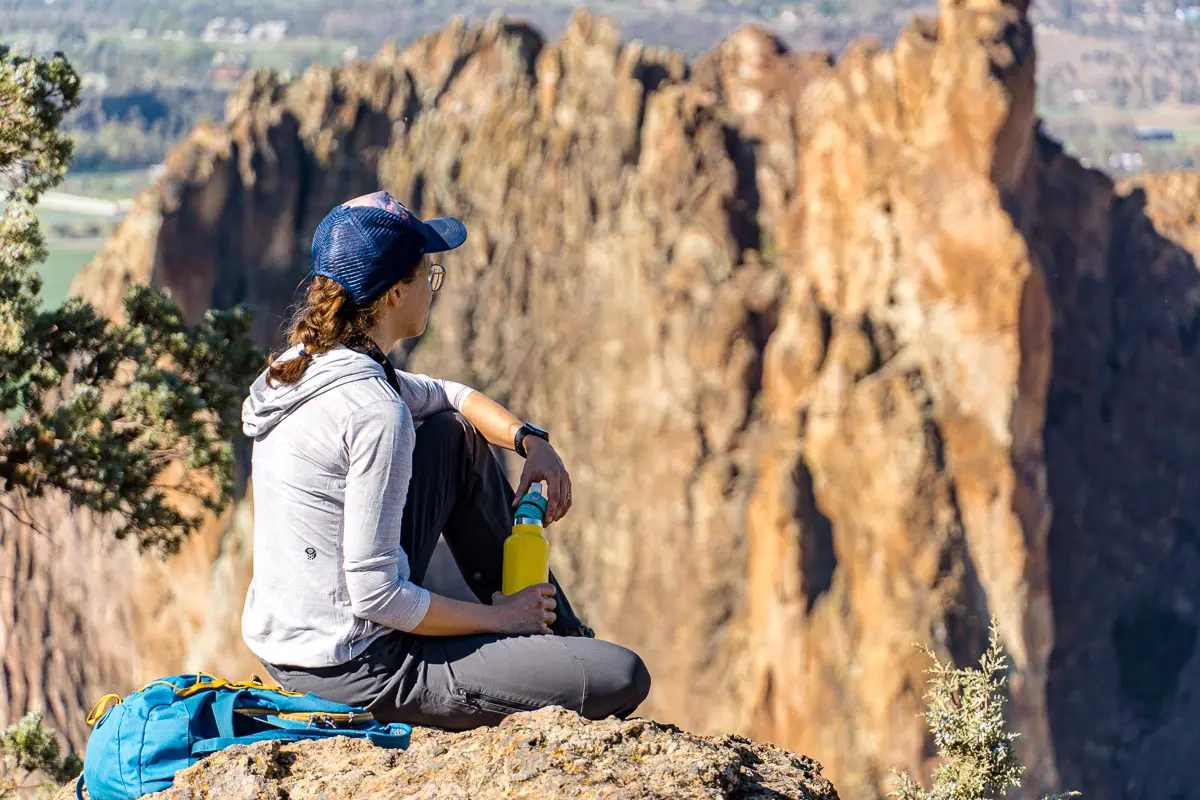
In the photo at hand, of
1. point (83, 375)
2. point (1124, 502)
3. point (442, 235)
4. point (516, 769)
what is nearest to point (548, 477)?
point (442, 235)

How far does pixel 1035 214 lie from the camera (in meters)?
29.0

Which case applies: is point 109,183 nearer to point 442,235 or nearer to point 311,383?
point 442,235

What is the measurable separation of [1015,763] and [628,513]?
90.4 feet

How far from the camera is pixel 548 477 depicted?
451 centimetres

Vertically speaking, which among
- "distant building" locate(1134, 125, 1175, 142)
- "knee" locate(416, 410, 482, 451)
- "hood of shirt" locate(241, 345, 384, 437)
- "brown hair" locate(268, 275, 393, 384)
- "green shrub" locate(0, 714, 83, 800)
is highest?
"brown hair" locate(268, 275, 393, 384)

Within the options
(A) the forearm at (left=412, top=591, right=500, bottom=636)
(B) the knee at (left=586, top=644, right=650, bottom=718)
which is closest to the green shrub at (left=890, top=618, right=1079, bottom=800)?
(B) the knee at (left=586, top=644, right=650, bottom=718)

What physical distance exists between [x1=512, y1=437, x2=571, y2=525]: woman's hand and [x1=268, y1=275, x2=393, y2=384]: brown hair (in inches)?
32.1

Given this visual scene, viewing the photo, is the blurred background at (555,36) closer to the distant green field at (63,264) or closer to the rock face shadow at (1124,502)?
the distant green field at (63,264)

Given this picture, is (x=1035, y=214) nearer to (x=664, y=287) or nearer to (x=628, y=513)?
(x=664, y=287)

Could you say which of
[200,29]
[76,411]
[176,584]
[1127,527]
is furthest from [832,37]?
[76,411]

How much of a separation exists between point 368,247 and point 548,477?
1.09m

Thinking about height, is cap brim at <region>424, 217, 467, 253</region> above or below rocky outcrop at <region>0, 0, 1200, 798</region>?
above

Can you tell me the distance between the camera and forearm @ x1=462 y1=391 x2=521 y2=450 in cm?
457

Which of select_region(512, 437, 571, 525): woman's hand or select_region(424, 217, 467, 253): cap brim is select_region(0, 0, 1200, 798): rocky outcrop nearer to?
select_region(512, 437, 571, 525): woman's hand
